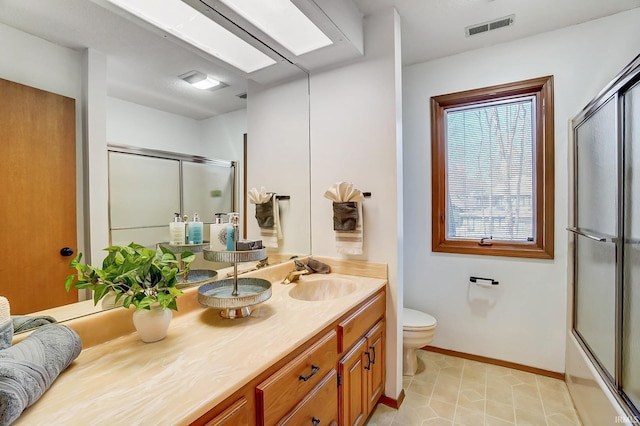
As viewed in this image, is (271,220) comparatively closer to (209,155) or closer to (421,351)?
(209,155)

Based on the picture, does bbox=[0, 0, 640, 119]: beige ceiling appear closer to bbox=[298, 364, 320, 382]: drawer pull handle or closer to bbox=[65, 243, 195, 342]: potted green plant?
bbox=[65, 243, 195, 342]: potted green plant

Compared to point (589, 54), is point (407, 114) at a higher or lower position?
lower

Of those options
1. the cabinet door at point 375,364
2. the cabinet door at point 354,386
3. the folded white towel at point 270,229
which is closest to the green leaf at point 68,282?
the folded white towel at point 270,229

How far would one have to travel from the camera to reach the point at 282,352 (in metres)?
0.95

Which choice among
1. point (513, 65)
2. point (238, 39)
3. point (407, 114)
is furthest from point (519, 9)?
point (238, 39)

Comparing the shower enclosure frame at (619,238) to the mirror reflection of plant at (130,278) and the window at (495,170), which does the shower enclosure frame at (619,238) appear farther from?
the mirror reflection of plant at (130,278)

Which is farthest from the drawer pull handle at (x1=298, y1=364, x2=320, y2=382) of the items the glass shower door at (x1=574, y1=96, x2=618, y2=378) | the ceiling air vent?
the ceiling air vent

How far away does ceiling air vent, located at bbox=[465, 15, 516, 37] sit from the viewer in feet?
6.58

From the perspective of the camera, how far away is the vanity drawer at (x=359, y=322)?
1.33 meters

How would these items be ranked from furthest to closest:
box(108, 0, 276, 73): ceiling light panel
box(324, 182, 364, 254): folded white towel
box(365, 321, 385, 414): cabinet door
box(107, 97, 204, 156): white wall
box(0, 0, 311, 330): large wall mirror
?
box(324, 182, 364, 254): folded white towel, box(365, 321, 385, 414): cabinet door, box(108, 0, 276, 73): ceiling light panel, box(107, 97, 204, 156): white wall, box(0, 0, 311, 330): large wall mirror

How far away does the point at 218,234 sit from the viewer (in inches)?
58.9

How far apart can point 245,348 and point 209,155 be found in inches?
37.4

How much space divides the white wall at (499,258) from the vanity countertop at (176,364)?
1474mm

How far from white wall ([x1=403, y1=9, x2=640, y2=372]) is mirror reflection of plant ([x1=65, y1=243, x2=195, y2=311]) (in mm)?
2129
